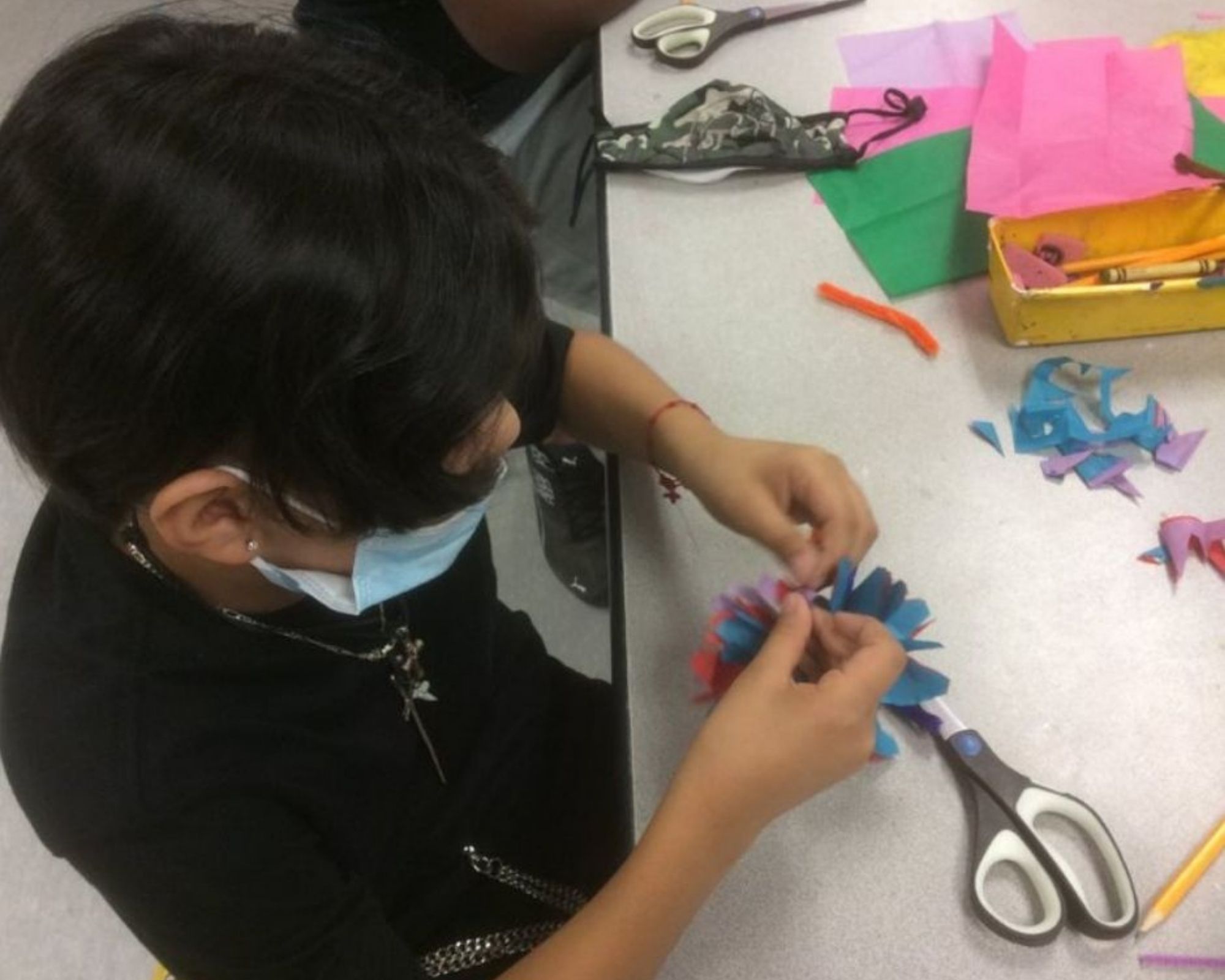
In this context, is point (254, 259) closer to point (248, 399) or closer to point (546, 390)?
point (248, 399)

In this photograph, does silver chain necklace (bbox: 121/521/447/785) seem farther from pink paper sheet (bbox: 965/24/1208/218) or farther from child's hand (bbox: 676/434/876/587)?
pink paper sheet (bbox: 965/24/1208/218)

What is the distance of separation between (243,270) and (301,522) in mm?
135

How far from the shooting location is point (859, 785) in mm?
578

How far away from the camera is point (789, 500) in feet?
2.19

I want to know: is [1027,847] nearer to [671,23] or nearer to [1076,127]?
[1076,127]

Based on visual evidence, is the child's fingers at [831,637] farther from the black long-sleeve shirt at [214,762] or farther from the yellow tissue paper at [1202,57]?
the yellow tissue paper at [1202,57]

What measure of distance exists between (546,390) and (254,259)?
382 mm

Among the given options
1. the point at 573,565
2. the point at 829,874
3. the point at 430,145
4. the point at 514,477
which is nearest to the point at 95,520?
the point at 430,145

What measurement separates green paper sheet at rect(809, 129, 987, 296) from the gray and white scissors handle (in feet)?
1.20

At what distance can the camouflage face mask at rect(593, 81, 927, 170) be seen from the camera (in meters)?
0.87

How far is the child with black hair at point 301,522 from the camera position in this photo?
0.43 m

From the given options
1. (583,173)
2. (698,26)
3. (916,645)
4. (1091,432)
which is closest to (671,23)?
(698,26)

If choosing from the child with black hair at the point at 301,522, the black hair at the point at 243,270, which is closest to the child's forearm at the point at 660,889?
the child with black hair at the point at 301,522

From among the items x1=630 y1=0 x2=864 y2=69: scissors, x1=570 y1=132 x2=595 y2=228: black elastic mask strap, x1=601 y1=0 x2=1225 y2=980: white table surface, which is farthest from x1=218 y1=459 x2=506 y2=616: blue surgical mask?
x1=630 y1=0 x2=864 y2=69: scissors
